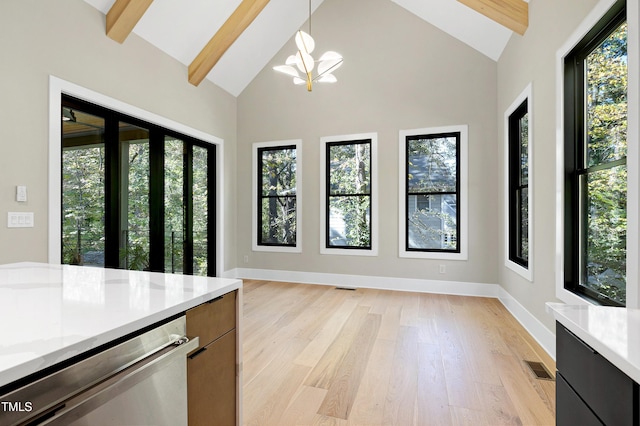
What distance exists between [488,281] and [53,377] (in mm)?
4614

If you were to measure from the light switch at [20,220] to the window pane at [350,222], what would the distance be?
3498 mm

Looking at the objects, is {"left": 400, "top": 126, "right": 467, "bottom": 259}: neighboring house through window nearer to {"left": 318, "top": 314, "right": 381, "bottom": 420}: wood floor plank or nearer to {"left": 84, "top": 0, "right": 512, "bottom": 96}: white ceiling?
{"left": 84, "top": 0, "right": 512, "bottom": 96}: white ceiling

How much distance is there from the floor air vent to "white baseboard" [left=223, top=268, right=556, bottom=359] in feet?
2.11

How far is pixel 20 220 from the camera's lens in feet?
8.33

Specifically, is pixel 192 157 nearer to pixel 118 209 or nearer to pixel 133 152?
pixel 133 152

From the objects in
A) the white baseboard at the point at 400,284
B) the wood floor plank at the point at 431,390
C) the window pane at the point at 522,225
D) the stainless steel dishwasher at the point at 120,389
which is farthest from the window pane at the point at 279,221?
the stainless steel dishwasher at the point at 120,389

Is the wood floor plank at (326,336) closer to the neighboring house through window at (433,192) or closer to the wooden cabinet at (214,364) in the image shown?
the wooden cabinet at (214,364)

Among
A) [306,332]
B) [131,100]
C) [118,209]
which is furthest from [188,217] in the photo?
[306,332]

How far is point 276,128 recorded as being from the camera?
5.25 meters

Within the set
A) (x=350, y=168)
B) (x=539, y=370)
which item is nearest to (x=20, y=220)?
(x=350, y=168)

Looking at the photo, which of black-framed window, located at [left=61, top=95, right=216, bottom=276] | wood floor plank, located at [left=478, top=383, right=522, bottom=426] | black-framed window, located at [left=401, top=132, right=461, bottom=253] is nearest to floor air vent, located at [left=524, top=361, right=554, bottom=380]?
wood floor plank, located at [left=478, top=383, right=522, bottom=426]

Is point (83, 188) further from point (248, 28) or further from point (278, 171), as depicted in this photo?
point (248, 28)

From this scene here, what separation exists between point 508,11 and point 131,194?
4431 millimetres

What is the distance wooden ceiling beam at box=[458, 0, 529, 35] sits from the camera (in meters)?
3.08
